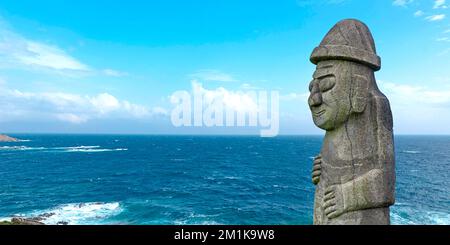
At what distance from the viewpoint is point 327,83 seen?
226 inches

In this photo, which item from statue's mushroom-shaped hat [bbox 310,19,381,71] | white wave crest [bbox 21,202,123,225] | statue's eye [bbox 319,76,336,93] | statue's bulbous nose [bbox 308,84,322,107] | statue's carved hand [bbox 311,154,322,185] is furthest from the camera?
white wave crest [bbox 21,202,123,225]

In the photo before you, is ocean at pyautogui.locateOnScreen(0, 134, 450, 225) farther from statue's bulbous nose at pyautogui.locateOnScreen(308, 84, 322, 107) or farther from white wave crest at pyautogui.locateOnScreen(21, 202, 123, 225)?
statue's bulbous nose at pyautogui.locateOnScreen(308, 84, 322, 107)

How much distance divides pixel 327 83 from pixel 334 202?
2189 millimetres

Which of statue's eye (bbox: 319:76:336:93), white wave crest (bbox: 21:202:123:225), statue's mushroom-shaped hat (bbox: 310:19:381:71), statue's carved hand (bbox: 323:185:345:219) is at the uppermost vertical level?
statue's mushroom-shaped hat (bbox: 310:19:381:71)

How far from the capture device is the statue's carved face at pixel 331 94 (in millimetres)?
5629

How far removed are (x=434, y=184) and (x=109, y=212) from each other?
148 feet

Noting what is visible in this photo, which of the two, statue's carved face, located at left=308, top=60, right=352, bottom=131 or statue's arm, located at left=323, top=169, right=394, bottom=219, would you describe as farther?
statue's carved face, located at left=308, top=60, right=352, bottom=131

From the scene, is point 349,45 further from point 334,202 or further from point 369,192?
point 334,202

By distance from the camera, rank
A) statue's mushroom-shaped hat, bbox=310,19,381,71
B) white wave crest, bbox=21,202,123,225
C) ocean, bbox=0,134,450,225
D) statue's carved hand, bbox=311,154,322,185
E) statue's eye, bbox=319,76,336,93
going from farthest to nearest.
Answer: ocean, bbox=0,134,450,225
white wave crest, bbox=21,202,123,225
statue's carved hand, bbox=311,154,322,185
statue's eye, bbox=319,76,336,93
statue's mushroom-shaped hat, bbox=310,19,381,71

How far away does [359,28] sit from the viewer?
5.85 meters

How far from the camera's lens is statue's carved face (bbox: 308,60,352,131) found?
18.5 ft

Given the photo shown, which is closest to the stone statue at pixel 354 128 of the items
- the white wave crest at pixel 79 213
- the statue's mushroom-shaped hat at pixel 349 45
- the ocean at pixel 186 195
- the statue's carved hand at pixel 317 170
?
the statue's mushroom-shaped hat at pixel 349 45

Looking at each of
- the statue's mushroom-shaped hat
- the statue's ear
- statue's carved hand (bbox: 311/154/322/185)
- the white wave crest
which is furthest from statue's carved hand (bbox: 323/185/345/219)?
the white wave crest

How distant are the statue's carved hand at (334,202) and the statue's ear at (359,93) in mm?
1479
